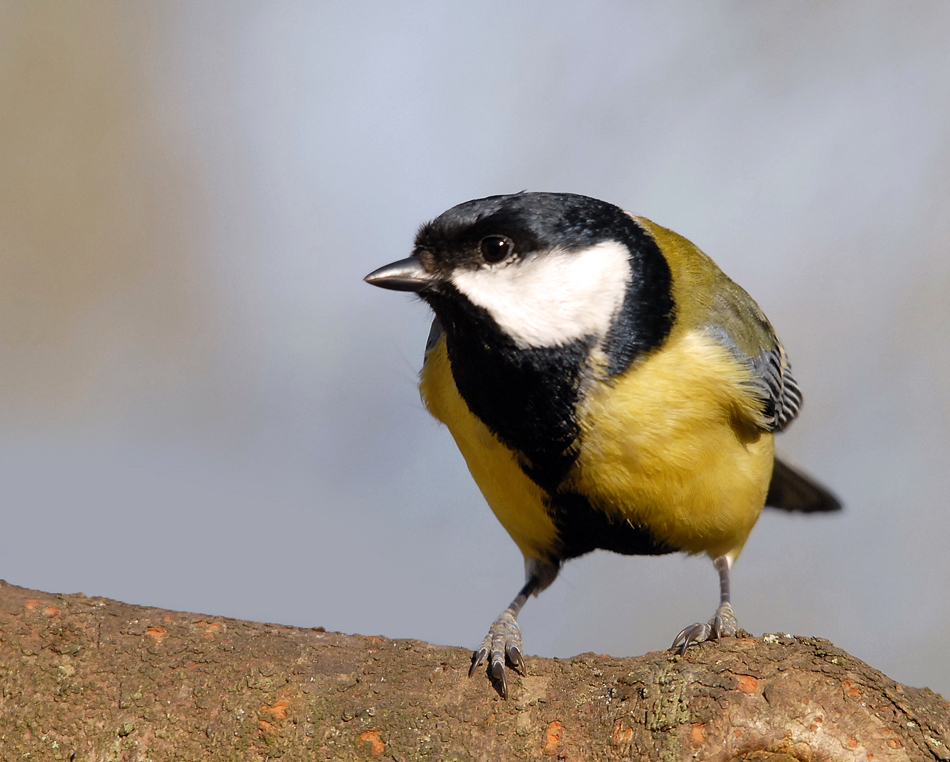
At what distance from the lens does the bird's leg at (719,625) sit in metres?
2.23

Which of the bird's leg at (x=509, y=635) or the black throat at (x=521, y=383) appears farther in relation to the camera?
the black throat at (x=521, y=383)

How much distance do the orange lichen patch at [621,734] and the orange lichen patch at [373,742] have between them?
0.42 metres

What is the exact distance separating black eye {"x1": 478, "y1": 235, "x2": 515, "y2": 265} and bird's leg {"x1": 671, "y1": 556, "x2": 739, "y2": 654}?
97 cm

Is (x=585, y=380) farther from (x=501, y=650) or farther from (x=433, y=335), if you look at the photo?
(x=433, y=335)

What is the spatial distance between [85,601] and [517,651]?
2.95 feet

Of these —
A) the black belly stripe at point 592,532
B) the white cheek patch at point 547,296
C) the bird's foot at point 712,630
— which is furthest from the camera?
the black belly stripe at point 592,532

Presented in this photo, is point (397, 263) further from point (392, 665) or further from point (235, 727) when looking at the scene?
point (235, 727)

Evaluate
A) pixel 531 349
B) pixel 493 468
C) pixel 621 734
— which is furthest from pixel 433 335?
pixel 621 734

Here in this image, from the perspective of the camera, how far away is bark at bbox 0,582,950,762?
1.56 m

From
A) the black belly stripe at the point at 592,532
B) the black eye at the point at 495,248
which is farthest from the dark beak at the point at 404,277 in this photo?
the black belly stripe at the point at 592,532

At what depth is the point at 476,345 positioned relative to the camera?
7.06 feet

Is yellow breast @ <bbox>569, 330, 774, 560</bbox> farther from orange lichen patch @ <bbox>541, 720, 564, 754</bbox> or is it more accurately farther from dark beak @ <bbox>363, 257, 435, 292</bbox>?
orange lichen patch @ <bbox>541, 720, 564, 754</bbox>

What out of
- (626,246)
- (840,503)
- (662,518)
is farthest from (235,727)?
(840,503)

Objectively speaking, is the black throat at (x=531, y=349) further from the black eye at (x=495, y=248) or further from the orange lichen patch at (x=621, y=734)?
the orange lichen patch at (x=621, y=734)
